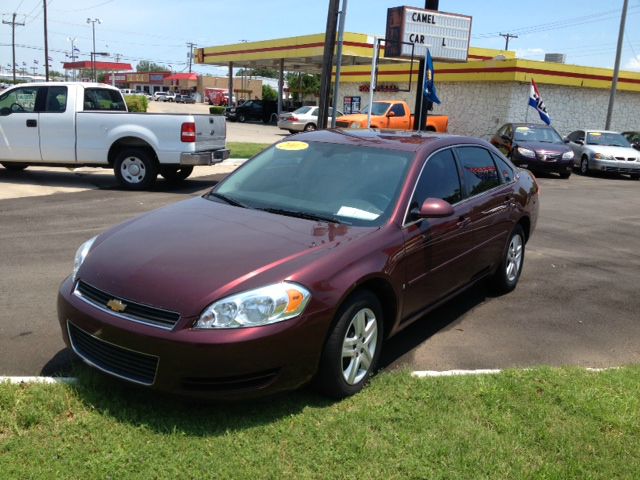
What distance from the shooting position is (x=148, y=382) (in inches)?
125

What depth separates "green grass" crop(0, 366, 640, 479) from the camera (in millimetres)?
2885

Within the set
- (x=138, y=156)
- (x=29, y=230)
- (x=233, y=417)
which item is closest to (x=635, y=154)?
(x=138, y=156)

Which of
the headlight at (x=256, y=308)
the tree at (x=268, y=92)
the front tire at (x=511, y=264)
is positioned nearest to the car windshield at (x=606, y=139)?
the front tire at (x=511, y=264)

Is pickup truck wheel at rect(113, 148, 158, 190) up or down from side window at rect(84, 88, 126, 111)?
down

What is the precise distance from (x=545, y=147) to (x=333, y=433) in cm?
1681

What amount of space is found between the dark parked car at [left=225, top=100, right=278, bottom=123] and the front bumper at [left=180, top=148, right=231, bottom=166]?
32355mm

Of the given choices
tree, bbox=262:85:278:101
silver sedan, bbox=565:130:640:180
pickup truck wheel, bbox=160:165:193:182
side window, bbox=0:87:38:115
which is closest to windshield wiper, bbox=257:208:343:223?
pickup truck wheel, bbox=160:165:193:182

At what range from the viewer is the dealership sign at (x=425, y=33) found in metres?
21.4

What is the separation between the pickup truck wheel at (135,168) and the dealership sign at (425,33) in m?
11.8

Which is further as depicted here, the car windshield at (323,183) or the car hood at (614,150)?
the car hood at (614,150)

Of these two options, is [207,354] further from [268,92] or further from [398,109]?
[268,92]

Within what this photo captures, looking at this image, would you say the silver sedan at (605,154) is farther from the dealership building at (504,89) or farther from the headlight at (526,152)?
the dealership building at (504,89)

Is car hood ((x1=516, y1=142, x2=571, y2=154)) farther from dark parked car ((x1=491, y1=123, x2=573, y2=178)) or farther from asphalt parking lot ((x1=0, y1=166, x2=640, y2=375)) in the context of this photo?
asphalt parking lot ((x1=0, y1=166, x2=640, y2=375))

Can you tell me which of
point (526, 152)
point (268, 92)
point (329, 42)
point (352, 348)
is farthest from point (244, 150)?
point (268, 92)
